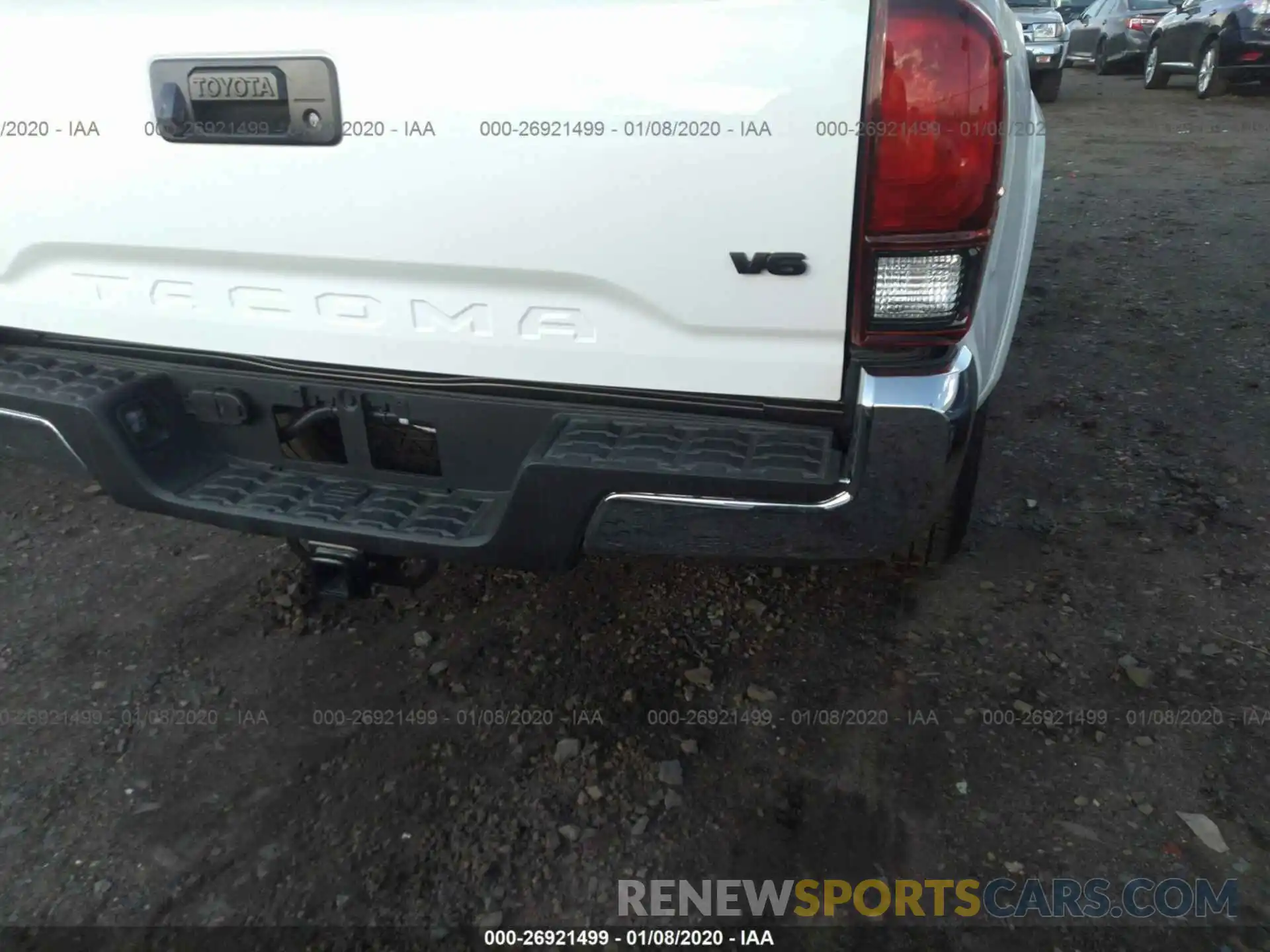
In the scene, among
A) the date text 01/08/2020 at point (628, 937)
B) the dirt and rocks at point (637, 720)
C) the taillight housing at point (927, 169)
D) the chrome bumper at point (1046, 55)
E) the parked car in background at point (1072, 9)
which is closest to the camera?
the taillight housing at point (927, 169)

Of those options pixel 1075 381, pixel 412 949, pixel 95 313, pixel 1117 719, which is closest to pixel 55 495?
pixel 95 313

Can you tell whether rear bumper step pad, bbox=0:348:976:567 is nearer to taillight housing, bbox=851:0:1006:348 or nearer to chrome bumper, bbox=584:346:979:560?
chrome bumper, bbox=584:346:979:560

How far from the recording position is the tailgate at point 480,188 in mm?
1552

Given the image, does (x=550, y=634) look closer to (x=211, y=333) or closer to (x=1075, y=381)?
(x=211, y=333)


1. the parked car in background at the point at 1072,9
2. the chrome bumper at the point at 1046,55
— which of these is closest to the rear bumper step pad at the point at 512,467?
the chrome bumper at the point at 1046,55

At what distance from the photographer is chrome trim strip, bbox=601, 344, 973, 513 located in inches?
63.8

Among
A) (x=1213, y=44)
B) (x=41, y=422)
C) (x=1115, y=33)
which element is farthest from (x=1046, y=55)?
(x=41, y=422)

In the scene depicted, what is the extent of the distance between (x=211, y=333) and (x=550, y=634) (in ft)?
3.76

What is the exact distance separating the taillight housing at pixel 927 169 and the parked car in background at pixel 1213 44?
12027 mm

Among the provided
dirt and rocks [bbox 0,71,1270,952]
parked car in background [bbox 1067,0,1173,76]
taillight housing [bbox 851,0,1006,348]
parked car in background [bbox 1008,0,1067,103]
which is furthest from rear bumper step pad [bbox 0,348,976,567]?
parked car in background [bbox 1067,0,1173,76]

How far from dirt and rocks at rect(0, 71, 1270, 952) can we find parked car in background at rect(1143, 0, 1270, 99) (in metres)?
10.0

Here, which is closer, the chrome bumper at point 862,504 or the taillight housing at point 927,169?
the taillight housing at point 927,169

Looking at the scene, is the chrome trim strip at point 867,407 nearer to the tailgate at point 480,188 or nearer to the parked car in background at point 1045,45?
the tailgate at point 480,188

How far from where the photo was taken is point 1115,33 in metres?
15.1
